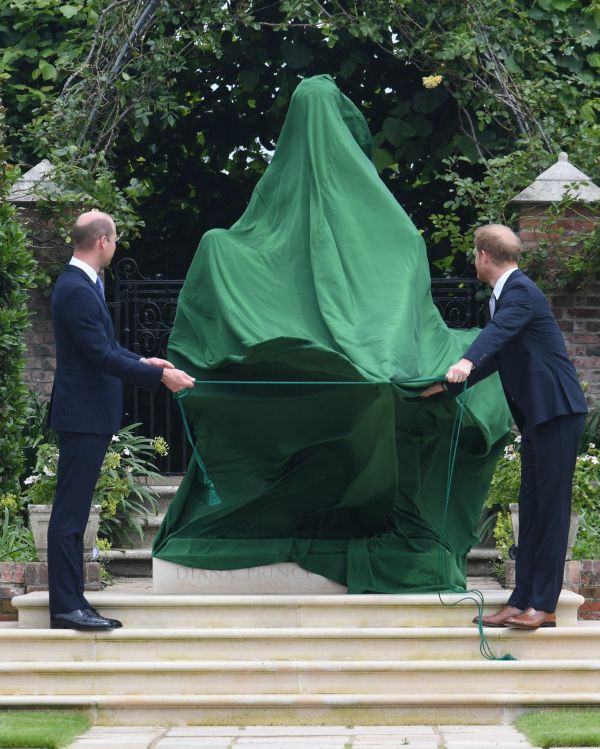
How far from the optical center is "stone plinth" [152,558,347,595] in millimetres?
6379

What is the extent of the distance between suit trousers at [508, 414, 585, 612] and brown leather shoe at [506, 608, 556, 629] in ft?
0.08

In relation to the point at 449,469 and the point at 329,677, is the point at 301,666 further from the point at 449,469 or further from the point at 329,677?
the point at 449,469

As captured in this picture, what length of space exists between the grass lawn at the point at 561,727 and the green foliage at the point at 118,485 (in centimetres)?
302

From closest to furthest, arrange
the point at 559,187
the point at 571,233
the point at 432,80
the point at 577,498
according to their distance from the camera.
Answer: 1. the point at 577,498
2. the point at 559,187
3. the point at 571,233
4. the point at 432,80

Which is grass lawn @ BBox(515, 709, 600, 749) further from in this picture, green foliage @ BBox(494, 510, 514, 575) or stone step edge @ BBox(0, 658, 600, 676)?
green foliage @ BBox(494, 510, 514, 575)

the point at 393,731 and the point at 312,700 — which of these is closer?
the point at 393,731

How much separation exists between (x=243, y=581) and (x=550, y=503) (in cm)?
148

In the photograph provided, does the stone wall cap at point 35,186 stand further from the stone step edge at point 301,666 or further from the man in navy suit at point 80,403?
the stone step edge at point 301,666

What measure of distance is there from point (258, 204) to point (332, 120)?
561 millimetres

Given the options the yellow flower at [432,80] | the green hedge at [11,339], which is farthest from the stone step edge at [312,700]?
the yellow flower at [432,80]

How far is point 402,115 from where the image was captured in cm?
1070

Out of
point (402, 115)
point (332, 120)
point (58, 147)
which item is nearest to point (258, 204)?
point (332, 120)

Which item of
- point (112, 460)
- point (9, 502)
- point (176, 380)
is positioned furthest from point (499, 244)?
point (9, 502)

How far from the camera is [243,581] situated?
253 inches
